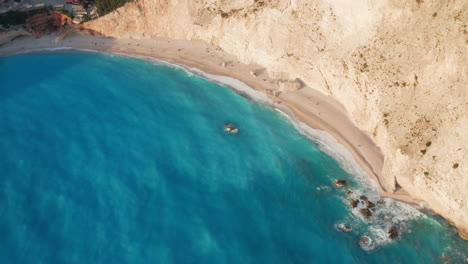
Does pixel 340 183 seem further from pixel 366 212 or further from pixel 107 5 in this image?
pixel 107 5

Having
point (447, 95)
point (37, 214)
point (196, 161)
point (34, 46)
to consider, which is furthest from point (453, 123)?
point (34, 46)

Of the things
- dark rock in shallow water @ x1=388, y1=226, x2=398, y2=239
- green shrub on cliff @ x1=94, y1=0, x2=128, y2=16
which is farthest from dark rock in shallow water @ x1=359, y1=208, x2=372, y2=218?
green shrub on cliff @ x1=94, y1=0, x2=128, y2=16

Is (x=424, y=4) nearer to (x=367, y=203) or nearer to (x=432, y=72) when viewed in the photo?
(x=432, y=72)

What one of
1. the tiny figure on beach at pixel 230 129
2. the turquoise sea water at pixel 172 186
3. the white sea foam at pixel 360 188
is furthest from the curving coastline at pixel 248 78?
the tiny figure on beach at pixel 230 129

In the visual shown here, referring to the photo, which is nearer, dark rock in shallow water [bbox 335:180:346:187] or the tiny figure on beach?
dark rock in shallow water [bbox 335:180:346:187]

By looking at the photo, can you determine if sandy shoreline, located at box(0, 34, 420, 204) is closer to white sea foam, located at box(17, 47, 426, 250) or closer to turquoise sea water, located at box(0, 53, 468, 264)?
white sea foam, located at box(17, 47, 426, 250)

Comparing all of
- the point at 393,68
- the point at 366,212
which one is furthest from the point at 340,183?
the point at 393,68

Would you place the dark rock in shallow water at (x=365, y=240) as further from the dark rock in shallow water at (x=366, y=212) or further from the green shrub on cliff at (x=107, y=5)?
the green shrub on cliff at (x=107, y=5)
